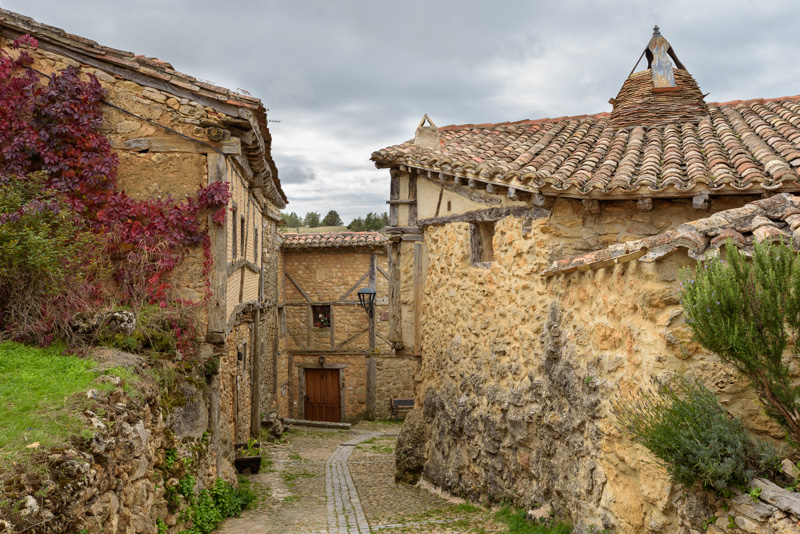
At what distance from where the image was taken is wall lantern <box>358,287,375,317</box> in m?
18.2

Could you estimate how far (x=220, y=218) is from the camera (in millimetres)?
7574

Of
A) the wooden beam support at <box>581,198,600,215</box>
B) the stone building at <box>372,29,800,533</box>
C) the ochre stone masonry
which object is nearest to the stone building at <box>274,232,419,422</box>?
the stone building at <box>372,29,800,533</box>

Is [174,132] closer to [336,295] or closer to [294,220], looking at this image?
[336,295]

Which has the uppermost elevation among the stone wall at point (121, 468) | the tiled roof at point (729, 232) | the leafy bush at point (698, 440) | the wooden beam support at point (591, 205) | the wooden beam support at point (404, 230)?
the wooden beam support at point (404, 230)

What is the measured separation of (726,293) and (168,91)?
263 inches

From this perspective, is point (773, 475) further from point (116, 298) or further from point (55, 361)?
point (116, 298)

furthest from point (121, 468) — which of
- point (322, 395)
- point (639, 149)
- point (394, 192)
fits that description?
point (322, 395)

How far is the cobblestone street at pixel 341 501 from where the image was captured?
7480 millimetres

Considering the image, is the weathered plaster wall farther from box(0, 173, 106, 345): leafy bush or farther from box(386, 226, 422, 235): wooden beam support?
Result: box(0, 173, 106, 345): leafy bush

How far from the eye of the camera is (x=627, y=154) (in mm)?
7336

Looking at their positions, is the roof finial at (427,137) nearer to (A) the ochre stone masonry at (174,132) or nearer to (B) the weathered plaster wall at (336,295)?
(A) the ochre stone masonry at (174,132)

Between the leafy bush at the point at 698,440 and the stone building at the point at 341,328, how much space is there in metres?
15.5

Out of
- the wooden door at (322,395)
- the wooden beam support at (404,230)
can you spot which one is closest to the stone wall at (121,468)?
the wooden beam support at (404,230)

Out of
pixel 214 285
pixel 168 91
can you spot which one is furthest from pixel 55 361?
pixel 168 91
